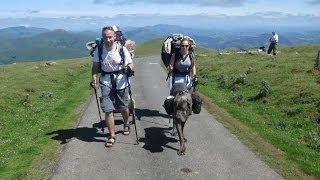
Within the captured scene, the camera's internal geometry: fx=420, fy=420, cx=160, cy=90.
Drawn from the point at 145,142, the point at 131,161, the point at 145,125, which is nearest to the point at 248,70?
the point at 145,125

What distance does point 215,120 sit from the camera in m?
18.4

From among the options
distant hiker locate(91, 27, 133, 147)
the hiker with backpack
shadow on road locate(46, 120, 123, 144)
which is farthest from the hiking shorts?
the hiker with backpack

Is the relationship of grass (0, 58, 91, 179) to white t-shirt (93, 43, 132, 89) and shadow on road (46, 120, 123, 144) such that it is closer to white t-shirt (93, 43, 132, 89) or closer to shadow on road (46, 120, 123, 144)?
shadow on road (46, 120, 123, 144)

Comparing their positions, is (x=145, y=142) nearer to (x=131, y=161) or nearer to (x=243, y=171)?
(x=131, y=161)

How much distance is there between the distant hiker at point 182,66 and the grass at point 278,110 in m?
3.04

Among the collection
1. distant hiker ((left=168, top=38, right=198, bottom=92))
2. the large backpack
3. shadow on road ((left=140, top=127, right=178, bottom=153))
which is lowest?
→ shadow on road ((left=140, top=127, right=178, bottom=153))

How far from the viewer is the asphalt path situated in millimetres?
11665

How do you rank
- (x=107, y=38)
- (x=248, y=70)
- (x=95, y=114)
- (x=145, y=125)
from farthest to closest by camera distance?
(x=248, y=70)
(x=95, y=114)
(x=145, y=125)
(x=107, y=38)

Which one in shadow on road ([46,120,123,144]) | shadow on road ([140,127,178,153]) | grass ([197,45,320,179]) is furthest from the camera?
shadow on road ([46,120,123,144])

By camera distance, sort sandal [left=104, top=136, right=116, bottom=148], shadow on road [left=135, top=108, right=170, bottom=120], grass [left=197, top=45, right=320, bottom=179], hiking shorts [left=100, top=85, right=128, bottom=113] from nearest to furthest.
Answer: grass [left=197, top=45, right=320, bottom=179] → sandal [left=104, top=136, right=116, bottom=148] → hiking shorts [left=100, top=85, right=128, bottom=113] → shadow on road [left=135, top=108, right=170, bottom=120]

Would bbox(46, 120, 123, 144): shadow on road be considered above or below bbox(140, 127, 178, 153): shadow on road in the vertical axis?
below

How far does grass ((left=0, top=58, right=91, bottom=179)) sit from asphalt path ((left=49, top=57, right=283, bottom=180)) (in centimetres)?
66

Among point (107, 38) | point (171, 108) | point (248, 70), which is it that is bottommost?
point (248, 70)

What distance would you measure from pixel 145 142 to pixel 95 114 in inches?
222
